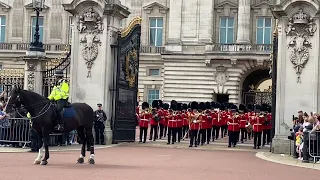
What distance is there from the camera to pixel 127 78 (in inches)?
822

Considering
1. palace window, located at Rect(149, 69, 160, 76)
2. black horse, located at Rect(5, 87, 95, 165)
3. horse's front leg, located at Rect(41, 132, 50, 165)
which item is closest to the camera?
horse's front leg, located at Rect(41, 132, 50, 165)

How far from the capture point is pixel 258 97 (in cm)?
4162

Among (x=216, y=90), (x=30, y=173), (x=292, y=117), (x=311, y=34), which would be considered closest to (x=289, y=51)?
(x=311, y=34)

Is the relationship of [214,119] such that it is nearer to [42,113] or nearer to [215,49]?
[42,113]

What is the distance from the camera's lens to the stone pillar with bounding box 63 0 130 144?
19375 mm

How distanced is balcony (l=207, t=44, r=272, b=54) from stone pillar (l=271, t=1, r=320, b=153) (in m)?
24.9

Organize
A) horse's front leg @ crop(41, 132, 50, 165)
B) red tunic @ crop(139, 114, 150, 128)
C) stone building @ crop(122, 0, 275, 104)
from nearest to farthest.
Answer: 1. horse's front leg @ crop(41, 132, 50, 165)
2. red tunic @ crop(139, 114, 150, 128)
3. stone building @ crop(122, 0, 275, 104)

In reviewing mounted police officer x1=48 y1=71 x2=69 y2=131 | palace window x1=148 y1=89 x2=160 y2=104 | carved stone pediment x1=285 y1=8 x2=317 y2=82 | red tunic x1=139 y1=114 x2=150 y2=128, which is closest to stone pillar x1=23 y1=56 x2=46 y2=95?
red tunic x1=139 y1=114 x2=150 y2=128

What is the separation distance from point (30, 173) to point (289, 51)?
29.6ft

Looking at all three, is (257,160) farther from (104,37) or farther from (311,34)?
(104,37)

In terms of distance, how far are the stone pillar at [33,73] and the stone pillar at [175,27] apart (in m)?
24.4

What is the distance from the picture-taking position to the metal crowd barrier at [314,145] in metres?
15.6

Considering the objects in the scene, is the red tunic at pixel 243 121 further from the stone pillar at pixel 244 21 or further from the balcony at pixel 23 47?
the balcony at pixel 23 47

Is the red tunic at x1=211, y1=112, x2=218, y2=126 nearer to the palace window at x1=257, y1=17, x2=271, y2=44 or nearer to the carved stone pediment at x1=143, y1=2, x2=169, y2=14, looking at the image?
the palace window at x1=257, y1=17, x2=271, y2=44
